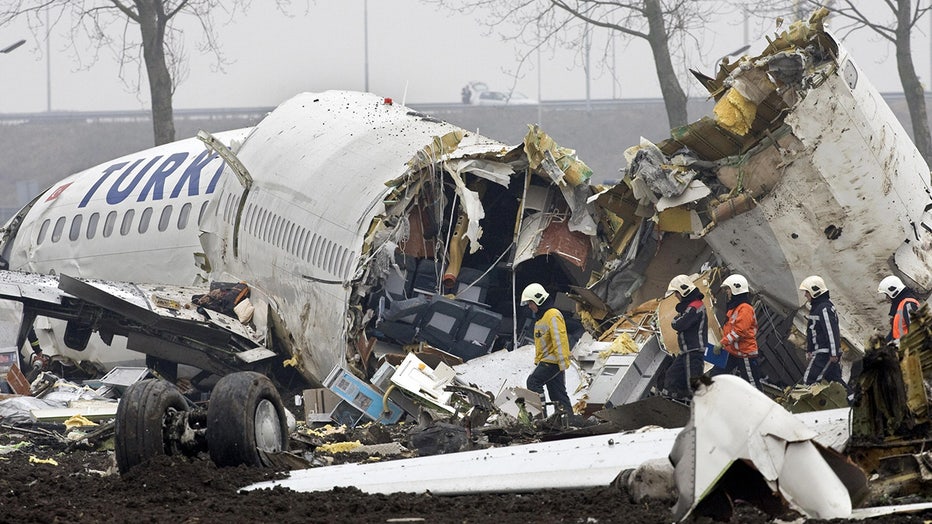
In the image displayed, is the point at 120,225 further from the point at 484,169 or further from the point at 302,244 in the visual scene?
the point at 484,169

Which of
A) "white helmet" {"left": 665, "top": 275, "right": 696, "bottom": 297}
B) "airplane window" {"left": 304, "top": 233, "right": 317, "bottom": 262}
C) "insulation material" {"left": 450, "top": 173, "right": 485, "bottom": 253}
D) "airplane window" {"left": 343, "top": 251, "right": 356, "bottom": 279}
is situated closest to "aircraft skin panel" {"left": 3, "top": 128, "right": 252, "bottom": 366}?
"airplane window" {"left": 304, "top": 233, "right": 317, "bottom": 262}

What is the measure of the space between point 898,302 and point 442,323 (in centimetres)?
536

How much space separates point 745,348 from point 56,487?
7.03 meters

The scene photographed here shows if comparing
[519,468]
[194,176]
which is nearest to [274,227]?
[194,176]

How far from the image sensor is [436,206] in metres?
16.6

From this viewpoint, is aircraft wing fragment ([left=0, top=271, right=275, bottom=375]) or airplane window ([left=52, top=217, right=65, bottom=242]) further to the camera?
airplane window ([left=52, top=217, right=65, bottom=242])

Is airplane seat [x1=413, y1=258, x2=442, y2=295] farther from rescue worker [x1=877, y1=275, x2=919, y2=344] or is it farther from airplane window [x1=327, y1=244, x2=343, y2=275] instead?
rescue worker [x1=877, y1=275, x2=919, y2=344]

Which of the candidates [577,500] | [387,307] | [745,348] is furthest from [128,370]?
[577,500]

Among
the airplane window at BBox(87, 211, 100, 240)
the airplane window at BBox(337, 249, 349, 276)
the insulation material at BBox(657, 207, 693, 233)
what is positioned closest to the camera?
the insulation material at BBox(657, 207, 693, 233)

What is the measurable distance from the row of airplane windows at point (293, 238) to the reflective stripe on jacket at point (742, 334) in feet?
14.7

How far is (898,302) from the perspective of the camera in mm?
13453

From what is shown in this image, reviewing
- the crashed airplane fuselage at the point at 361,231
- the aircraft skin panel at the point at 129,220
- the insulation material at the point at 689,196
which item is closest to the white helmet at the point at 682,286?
the insulation material at the point at 689,196

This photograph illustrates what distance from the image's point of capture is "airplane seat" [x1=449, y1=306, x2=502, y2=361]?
1620 cm

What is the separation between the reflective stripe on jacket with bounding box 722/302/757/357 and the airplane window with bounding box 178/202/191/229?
33.3 ft
